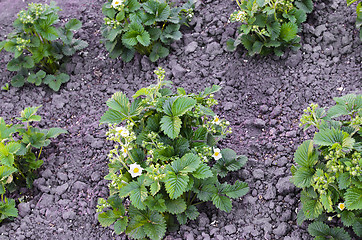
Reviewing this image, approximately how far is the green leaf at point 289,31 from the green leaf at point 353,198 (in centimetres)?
157

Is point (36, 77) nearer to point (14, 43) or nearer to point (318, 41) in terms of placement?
point (14, 43)

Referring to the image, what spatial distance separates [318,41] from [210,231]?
196 centimetres

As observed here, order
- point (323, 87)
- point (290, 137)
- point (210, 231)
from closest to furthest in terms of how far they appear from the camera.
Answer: point (210, 231) → point (290, 137) → point (323, 87)

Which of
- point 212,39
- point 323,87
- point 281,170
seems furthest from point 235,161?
point 212,39

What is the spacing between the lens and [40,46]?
3.72 metres

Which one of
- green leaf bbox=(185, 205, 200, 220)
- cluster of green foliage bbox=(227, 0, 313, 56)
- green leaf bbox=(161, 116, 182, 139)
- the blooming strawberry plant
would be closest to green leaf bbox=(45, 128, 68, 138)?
the blooming strawberry plant

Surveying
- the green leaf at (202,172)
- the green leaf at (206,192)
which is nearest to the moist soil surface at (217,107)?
the green leaf at (206,192)

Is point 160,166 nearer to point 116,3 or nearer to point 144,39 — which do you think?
point 144,39

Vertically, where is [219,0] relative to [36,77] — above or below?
above

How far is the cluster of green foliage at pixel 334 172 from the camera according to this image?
7.11 feet

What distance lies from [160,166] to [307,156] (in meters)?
0.88

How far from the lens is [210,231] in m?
2.61

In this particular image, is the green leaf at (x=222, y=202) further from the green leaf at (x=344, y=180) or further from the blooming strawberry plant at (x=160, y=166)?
the green leaf at (x=344, y=180)

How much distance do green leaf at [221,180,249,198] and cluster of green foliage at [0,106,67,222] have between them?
1.44 metres
